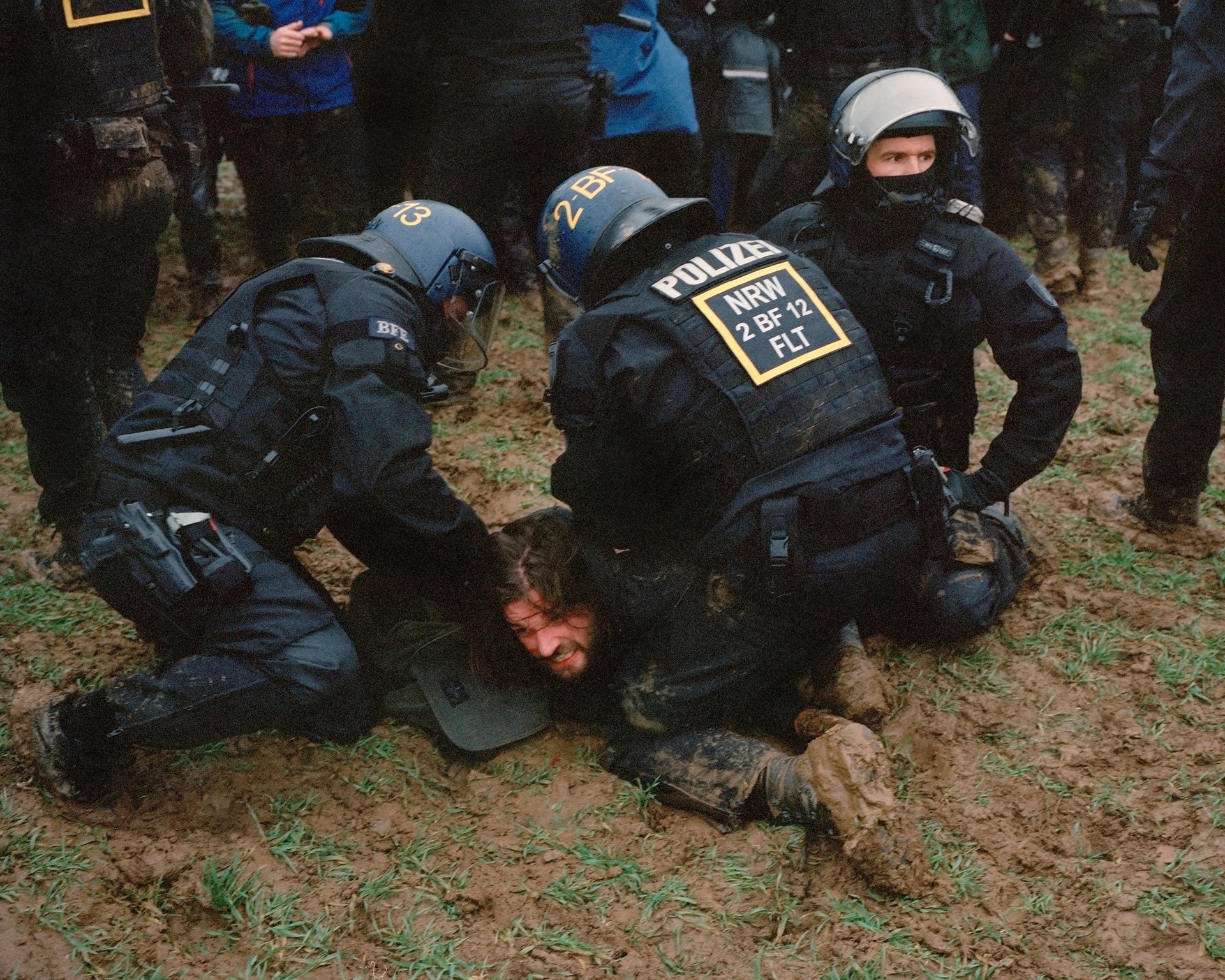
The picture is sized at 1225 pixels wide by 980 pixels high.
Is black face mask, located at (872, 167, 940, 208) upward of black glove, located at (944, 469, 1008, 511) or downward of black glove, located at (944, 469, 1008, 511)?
upward

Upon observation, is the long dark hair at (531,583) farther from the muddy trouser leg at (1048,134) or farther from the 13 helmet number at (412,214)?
the muddy trouser leg at (1048,134)

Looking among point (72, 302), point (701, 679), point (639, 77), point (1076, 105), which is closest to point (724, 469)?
point (701, 679)

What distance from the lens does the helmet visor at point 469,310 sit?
318 centimetres

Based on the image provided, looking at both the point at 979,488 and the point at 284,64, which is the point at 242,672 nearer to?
the point at 979,488

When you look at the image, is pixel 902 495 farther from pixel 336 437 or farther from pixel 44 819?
pixel 44 819

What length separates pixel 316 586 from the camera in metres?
3.41

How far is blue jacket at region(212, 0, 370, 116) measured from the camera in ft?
17.0

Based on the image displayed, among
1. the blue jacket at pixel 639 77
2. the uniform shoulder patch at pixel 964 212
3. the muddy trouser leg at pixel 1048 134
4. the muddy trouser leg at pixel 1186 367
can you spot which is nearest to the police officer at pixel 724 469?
the uniform shoulder patch at pixel 964 212

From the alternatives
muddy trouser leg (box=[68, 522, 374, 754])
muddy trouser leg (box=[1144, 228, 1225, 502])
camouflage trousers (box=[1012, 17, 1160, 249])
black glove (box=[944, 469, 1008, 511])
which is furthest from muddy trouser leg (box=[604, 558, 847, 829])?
camouflage trousers (box=[1012, 17, 1160, 249])

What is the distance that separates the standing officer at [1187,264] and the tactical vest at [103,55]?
3280 millimetres

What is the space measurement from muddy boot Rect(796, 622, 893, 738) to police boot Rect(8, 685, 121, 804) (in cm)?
185

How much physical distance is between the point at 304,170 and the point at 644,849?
13.4ft

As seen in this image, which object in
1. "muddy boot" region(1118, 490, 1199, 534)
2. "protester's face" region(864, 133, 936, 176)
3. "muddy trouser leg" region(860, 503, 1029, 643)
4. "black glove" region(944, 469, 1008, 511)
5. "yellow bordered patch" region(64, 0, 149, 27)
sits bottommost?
"muddy boot" region(1118, 490, 1199, 534)

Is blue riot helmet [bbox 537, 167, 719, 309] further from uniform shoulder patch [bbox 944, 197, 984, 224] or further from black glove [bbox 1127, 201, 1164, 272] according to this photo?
black glove [bbox 1127, 201, 1164, 272]
